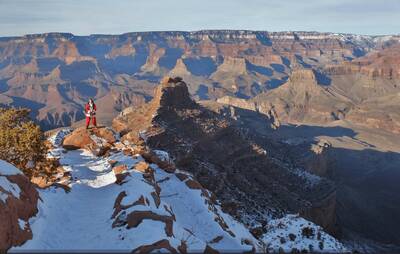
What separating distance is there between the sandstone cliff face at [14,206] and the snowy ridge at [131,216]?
581mm

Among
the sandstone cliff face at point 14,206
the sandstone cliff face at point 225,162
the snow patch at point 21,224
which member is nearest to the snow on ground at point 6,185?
the sandstone cliff face at point 14,206

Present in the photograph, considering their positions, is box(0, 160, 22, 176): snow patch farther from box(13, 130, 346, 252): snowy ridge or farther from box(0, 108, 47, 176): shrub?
box(0, 108, 47, 176): shrub

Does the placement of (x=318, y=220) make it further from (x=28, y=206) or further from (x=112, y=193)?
(x=28, y=206)

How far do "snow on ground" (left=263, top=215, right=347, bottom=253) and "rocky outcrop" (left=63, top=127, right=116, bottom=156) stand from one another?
18.8 metres

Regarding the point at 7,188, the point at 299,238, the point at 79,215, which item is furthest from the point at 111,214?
the point at 299,238

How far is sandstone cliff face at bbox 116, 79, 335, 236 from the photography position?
69.8 metres

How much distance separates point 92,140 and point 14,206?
2204cm

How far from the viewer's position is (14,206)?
27.5 m

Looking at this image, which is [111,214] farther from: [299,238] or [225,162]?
[225,162]

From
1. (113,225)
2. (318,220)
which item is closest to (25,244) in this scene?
(113,225)

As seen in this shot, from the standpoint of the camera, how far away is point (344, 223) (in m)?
111

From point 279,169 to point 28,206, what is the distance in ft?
222

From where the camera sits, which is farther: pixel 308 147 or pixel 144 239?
pixel 308 147

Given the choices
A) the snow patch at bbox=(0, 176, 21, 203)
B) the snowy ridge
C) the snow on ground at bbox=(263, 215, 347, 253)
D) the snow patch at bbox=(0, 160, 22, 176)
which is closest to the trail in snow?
the snowy ridge
